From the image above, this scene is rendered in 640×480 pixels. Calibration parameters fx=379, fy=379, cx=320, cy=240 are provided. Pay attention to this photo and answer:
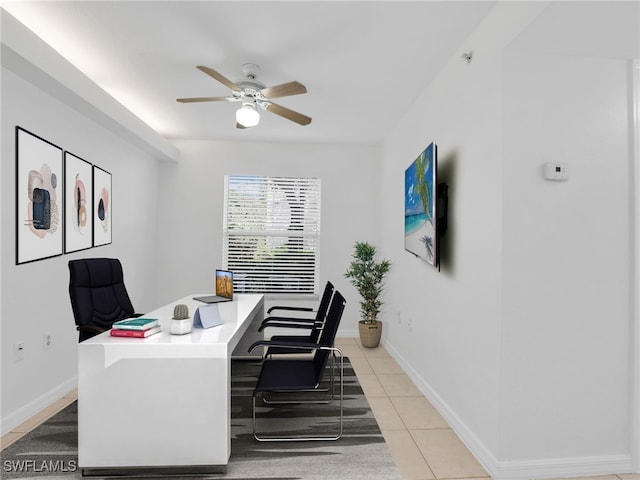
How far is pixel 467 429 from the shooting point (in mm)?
2412

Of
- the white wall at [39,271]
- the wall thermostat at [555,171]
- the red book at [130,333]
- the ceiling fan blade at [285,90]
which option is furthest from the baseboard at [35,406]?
the wall thermostat at [555,171]

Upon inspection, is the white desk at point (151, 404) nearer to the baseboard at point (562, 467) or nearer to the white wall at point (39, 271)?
the white wall at point (39, 271)

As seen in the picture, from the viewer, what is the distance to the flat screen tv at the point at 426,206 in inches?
104

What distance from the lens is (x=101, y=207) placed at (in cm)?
365

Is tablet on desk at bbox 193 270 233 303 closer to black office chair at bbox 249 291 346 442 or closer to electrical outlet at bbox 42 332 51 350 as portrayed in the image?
black office chair at bbox 249 291 346 442

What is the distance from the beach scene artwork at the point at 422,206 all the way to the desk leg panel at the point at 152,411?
1.65 m

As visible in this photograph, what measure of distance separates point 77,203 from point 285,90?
6.72ft

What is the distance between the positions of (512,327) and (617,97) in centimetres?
143

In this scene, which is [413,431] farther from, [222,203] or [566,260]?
[222,203]

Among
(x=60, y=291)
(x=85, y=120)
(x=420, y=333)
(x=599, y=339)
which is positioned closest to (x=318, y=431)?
(x=420, y=333)

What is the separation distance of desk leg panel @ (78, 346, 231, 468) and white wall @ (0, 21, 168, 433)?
976 millimetres

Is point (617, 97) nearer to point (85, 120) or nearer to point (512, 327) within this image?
point (512, 327)

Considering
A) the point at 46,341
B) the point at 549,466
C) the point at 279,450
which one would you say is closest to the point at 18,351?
the point at 46,341

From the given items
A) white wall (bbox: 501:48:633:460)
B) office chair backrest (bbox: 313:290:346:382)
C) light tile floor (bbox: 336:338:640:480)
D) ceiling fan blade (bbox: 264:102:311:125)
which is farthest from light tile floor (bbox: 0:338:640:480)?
ceiling fan blade (bbox: 264:102:311:125)
